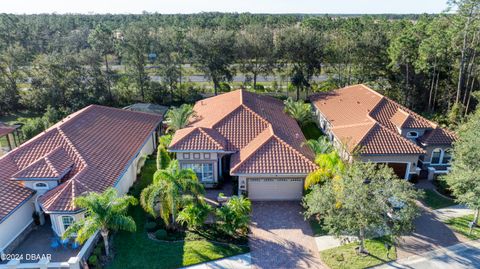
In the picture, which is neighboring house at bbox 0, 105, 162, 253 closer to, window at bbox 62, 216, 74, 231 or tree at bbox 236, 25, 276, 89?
window at bbox 62, 216, 74, 231

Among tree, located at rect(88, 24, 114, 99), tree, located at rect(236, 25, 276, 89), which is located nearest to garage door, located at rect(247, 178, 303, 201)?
tree, located at rect(236, 25, 276, 89)

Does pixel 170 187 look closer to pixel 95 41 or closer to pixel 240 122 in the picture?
pixel 240 122

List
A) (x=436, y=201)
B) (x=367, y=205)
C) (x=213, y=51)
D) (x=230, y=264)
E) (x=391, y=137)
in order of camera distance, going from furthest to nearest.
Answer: (x=213, y=51) < (x=391, y=137) < (x=436, y=201) < (x=230, y=264) < (x=367, y=205)

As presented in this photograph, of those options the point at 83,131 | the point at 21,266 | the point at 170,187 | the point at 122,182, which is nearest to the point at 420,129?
the point at 170,187

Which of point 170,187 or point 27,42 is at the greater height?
point 27,42

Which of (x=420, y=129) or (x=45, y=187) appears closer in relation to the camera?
(x=45, y=187)

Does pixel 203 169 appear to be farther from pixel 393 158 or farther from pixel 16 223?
pixel 393 158

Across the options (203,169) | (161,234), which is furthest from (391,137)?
(161,234)
